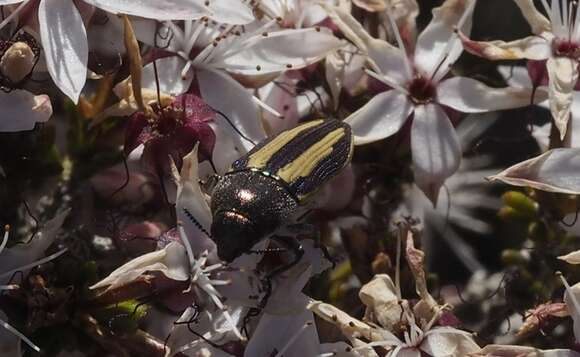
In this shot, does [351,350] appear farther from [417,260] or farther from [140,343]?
[140,343]

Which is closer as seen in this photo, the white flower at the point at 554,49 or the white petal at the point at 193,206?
the white petal at the point at 193,206

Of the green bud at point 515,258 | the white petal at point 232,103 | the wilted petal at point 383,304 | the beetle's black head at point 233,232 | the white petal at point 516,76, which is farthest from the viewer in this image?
the green bud at point 515,258

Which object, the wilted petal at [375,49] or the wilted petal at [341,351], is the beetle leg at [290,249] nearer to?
the wilted petal at [341,351]

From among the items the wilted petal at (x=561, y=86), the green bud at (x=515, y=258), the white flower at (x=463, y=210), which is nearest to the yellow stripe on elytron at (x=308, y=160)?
the wilted petal at (x=561, y=86)

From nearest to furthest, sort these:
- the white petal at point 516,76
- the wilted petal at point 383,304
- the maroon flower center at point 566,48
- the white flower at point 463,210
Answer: the wilted petal at point 383,304, the maroon flower center at point 566,48, the white petal at point 516,76, the white flower at point 463,210

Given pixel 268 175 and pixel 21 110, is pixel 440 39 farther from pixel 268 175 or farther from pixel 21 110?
pixel 21 110

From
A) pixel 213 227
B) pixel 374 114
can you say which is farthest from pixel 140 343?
pixel 374 114
